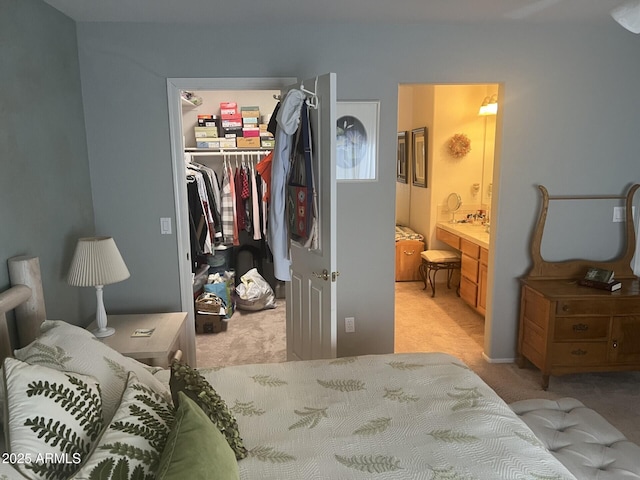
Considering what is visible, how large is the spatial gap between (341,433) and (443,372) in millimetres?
636

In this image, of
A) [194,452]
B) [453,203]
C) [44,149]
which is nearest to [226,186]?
[44,149]

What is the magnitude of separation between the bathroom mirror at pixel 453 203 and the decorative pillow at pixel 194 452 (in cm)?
477

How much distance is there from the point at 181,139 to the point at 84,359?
193cm

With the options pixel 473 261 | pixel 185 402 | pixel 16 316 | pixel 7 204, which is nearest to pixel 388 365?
pixel 185 402

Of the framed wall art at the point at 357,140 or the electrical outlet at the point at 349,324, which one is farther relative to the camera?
the electrical outlet at the point at 349,324

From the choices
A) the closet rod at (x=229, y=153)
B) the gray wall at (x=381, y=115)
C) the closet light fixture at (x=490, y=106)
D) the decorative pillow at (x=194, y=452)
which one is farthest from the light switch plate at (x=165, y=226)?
the closet light fixture at (x=490, y=106)

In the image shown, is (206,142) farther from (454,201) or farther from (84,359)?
(84,359)

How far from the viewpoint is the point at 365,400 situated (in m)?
1.84

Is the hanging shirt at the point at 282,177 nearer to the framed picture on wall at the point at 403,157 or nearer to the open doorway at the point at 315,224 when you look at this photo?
the open doorway at the point at 315,224

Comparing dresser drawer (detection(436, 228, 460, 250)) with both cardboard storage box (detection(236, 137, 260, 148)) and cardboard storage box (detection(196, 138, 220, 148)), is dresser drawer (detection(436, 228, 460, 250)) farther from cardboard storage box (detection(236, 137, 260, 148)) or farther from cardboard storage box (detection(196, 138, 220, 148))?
cardboard storage box (detection(196, 138, 220, 148))

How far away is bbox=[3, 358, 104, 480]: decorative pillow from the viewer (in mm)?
1152

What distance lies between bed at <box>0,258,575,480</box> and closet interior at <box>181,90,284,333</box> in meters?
2.66

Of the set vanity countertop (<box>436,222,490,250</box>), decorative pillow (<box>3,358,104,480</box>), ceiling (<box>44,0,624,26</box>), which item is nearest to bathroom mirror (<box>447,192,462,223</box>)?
vanity countertop (<box>436,222,490,250</box>)

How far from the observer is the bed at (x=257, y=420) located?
1183 millimetres
